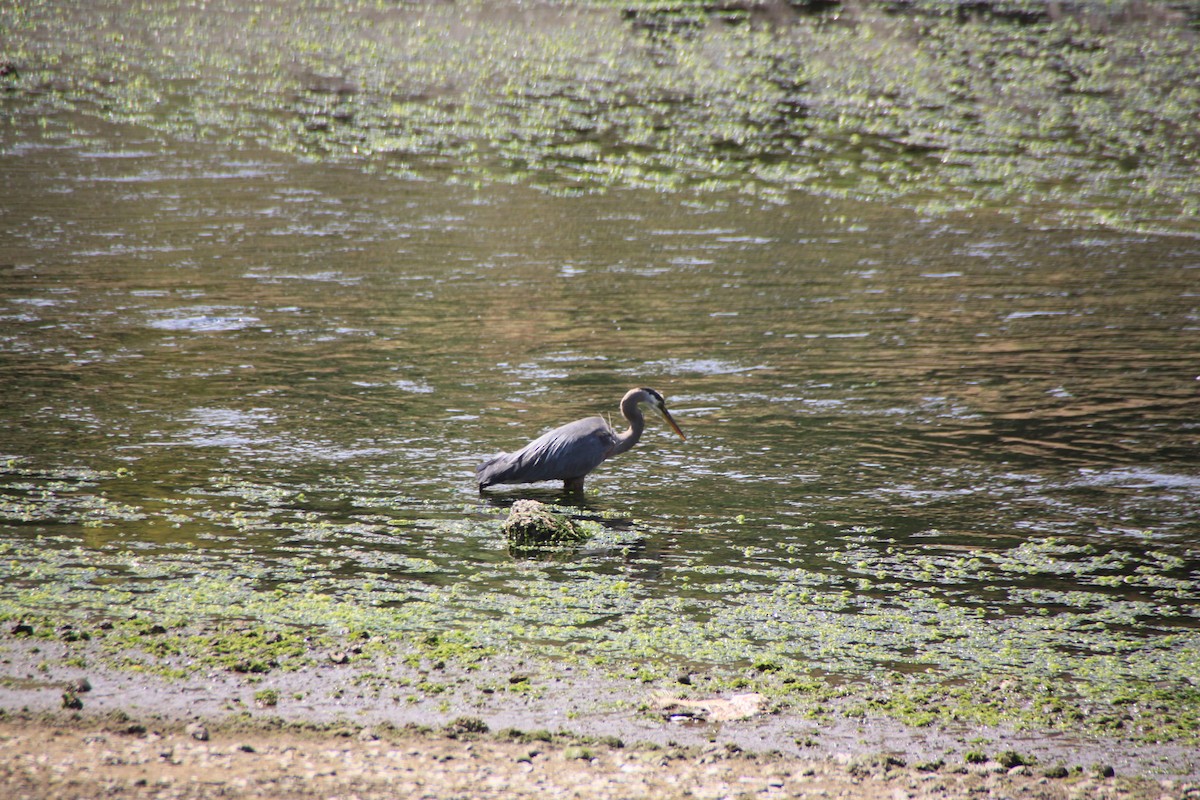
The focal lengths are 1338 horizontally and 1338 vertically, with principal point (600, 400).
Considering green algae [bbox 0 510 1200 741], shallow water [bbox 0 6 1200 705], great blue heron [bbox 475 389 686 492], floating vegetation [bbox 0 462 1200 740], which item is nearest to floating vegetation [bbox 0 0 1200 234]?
shallow water [bbox 0 6 1200 705]

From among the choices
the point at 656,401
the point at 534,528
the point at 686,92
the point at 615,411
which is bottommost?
the point at 615,411

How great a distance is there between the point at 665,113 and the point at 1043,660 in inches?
812

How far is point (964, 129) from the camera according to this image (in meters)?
24.9

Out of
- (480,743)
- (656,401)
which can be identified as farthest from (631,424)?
(480,743)

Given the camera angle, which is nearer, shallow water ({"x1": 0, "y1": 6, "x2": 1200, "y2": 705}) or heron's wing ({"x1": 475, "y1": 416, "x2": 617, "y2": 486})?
shallow water ({"x1": 0, "y1": 6, "x2": 1200, "y2": 705})

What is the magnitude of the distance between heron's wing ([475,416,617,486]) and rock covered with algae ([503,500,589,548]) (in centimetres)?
88

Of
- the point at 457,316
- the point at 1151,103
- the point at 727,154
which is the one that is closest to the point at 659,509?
the point at 457,316

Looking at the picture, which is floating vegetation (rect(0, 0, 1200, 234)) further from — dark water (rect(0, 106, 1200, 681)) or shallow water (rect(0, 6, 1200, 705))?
shallow water (rect(0, 6, 1200, 705))

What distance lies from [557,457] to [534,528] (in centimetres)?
128

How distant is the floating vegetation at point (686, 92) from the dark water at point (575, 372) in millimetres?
2113

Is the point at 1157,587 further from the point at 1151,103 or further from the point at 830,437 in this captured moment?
the point at 1151,103

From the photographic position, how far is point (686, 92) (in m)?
27.4

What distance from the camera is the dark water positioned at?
8531mm

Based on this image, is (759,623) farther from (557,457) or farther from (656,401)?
(656,401)
